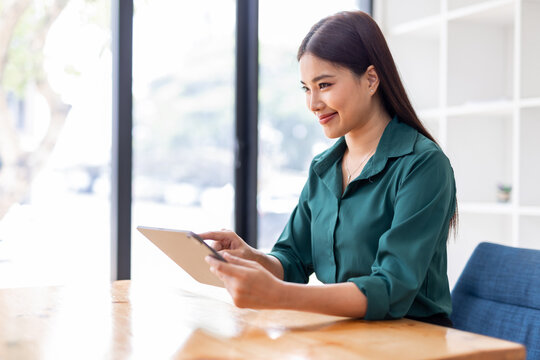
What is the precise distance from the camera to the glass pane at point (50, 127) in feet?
9.27

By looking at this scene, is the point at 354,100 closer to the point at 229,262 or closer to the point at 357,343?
the point at 229,262

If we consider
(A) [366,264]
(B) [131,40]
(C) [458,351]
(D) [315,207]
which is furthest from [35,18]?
(C) [458,351]

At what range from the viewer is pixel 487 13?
288cm

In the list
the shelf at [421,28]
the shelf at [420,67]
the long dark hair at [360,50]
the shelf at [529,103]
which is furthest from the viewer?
the shelf at [420,67]

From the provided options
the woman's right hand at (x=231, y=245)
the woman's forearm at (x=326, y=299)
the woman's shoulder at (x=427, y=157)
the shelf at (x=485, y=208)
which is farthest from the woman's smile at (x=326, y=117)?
the shelf at (x=485, y=208)

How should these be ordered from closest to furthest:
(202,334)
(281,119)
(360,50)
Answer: (202,334), (360,50), (281,119)

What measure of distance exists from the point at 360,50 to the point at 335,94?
121 millimetres

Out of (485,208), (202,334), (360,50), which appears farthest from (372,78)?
(485,208)

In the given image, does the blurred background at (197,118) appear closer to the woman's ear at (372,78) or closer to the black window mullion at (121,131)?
the black window mullion at (121,131)

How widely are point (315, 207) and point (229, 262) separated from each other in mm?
535

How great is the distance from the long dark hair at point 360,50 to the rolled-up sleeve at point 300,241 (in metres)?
0.35

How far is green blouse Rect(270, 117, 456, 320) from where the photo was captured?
1256mm

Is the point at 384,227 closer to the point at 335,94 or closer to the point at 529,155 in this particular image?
the point at 335,94

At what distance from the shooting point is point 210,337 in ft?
3.50
